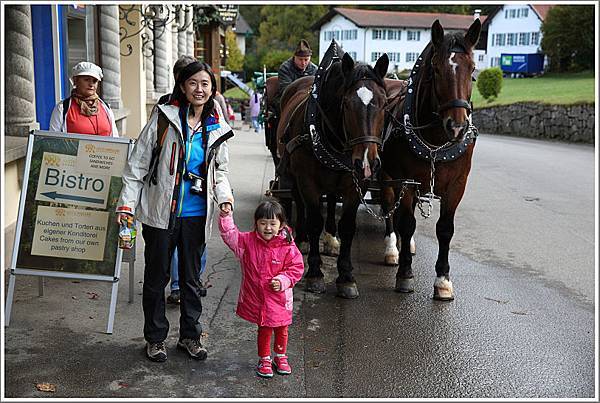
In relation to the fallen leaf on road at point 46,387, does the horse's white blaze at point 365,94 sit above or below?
above

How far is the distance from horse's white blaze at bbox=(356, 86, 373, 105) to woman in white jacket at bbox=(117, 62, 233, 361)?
1218mm

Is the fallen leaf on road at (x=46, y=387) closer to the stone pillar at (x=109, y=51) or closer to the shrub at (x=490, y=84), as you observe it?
the stone pillar at (x=109, y=51)

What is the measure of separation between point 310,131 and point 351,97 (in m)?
0.68

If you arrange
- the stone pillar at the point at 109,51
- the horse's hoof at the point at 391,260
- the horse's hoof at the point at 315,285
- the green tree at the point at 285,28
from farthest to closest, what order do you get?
the green tree at the point at 285,28 < the stone pillar at the point at 109,51 < the horse's hoof at the point at 391,260 < the horse's hoof at the point at 315,285

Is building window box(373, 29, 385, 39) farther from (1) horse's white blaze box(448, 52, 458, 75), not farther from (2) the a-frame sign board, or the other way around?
(2) the a-frame sign board

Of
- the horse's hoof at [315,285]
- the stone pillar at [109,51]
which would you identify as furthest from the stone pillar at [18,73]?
the stone pillar at [109,51]

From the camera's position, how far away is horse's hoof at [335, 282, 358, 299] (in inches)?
248

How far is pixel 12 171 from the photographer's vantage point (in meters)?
6.60

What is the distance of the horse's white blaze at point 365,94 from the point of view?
5539 mm

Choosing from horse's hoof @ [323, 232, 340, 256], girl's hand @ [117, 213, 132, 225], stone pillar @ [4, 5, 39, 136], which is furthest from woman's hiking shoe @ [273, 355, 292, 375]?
stone pillar @ [4, 5, 39, 136]

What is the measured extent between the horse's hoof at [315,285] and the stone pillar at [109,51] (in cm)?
654

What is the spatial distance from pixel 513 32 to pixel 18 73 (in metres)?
70.3

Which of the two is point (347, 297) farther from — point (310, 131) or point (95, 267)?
point (95, 267)

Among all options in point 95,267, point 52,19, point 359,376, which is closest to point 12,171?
point 95,267
